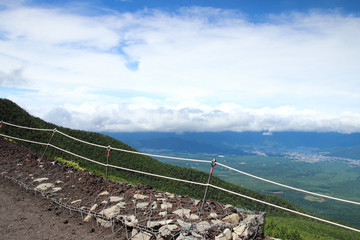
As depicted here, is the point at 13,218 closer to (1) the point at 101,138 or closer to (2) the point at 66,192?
(2) the point at 66,192

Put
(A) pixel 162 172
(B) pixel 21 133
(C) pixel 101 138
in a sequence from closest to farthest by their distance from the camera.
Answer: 1. (B) pixel 21 133
2. (A) pixel 162 172
3. (C) pixel 101 138

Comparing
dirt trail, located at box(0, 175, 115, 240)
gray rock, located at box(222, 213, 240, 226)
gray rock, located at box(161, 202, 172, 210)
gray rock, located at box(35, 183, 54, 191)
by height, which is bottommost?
dirt trail, located at box(0, 175, 115, 240)

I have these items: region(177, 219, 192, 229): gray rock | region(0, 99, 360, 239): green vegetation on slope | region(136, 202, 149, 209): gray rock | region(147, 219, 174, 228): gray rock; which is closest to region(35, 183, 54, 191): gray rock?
region(136, 202, 149, 209): gray rock

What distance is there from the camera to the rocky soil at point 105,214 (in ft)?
21.4

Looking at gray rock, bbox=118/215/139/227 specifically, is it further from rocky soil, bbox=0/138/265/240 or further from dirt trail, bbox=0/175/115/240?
dirt trail, bbox=0/175/115/240

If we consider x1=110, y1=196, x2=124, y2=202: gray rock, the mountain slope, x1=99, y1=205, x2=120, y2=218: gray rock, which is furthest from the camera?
the mountain slope

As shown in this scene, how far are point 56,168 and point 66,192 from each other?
2968mm

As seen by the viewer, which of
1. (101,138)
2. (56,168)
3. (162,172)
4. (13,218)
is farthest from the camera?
(101,138)

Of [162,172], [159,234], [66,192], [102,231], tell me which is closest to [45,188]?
[66,192]

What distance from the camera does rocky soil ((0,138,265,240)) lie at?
21.4ft

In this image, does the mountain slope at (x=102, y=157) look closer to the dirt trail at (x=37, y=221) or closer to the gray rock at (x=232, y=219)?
the dirt trail at (x=37, y=221)

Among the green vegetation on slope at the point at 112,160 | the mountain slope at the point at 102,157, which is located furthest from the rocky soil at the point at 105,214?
the mountain slope at the point at 102,157

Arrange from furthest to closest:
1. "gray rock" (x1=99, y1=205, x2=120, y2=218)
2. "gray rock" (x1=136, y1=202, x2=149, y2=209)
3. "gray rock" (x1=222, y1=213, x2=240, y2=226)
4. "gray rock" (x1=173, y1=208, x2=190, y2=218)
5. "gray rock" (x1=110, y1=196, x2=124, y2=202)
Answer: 1. "gray rock" (x1=110, y1=196, x2=124, y2=202)
2. "gray rock" (x1=136, y1=202, x2=149, y2=209)
3. "gray rock" (x1=99, y1=205, x2=120, y2=218)
4. "gray rock" (x1=173, y1=208, x2=190, y2=218)
5. "gray rock" (x1=222, y1=213, x2=240, y2=226)

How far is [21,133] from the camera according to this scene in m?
25.7
